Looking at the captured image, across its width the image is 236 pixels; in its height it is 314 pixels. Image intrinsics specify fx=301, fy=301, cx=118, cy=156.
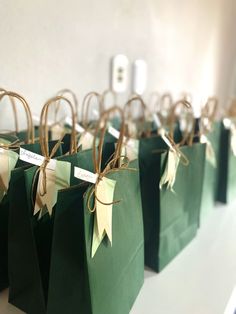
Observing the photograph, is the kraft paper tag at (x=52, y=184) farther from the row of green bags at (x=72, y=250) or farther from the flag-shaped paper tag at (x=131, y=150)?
the flag-shaped paper tag at (x=131, y=150)

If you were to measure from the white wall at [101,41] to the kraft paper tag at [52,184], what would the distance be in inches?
14.3

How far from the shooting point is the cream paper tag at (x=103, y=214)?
47 cm

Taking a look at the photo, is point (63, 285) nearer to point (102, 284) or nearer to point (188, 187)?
point (102, 284)

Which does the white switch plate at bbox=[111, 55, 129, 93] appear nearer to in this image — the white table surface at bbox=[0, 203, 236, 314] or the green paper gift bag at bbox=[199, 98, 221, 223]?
the green paper gift bag at bbox=[199, 98, 221, 223]

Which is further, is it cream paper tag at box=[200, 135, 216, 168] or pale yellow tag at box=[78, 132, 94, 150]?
cream paper tag at box=[200, 135, 216, 168]

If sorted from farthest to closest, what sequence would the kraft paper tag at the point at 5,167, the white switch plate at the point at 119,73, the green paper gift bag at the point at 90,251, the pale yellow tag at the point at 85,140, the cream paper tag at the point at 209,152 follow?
the white switch plate at the point at 119,73 → the cream paper tag at the point at 209,152 → the pale yellow tag at the point at 85,140 → the kraft paper tag at the point at 5,167 → the green paper gift bag at the point at 90,251

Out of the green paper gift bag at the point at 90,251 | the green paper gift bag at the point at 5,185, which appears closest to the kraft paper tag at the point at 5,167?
the green paper gift bag at the point at 5,185

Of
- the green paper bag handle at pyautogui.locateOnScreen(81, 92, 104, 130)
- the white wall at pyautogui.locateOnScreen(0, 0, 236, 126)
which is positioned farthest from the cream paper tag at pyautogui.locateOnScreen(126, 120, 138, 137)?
the white wall at pyautogui.locateOnScreen(0, 0, 236, 126)

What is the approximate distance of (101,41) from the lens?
1.01 meters

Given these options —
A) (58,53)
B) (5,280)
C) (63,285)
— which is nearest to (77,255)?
(63,285)

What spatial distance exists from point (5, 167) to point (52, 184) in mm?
110

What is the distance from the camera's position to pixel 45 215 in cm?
53

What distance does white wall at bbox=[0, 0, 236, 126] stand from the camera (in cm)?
79

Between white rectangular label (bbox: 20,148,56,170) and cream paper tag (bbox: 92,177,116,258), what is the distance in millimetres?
108
